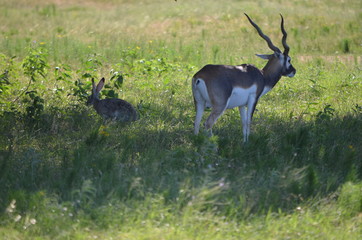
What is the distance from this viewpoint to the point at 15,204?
5.47 metres

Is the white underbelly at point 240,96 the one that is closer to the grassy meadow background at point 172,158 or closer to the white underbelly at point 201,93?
the white underbelly at point 201,93

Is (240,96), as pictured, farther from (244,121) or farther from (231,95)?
(244,121)

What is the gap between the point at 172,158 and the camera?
272 inches

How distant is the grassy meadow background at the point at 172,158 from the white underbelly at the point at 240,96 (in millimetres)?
477

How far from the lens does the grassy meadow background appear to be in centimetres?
523

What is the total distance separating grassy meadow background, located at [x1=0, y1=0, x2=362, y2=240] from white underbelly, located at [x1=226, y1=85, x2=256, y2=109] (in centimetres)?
48

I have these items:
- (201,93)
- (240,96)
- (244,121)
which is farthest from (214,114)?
(244,121)

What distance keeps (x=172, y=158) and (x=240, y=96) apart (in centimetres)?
230

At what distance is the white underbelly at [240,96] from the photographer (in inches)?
345

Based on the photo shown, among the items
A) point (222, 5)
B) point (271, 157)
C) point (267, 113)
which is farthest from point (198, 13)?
point (271, 157)

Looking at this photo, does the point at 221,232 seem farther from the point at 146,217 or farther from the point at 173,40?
the point at 173,40

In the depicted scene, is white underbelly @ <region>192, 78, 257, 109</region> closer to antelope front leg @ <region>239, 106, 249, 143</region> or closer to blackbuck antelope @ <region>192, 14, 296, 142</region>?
blackbuck antelope @ <region>192, 14, 296, 142</region>

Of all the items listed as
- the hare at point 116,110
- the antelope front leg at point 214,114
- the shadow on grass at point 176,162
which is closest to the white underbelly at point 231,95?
the antelope front leg at point 214,114

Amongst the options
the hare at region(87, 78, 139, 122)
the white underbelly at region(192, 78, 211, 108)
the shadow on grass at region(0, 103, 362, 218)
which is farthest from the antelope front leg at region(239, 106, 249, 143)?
the hare at region(87, 78, 139, 122)
